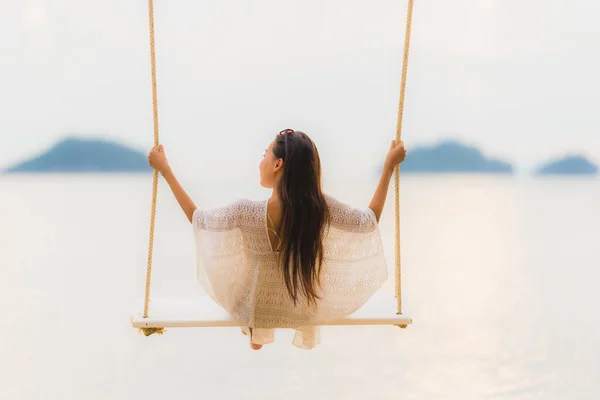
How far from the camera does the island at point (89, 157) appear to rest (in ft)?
59.3

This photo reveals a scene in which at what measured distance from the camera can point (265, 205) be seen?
161cm

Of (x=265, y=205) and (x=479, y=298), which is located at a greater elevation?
(x=265, y=205)

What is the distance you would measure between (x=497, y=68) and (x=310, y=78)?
5753 mm

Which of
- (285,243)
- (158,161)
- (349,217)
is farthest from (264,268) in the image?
(158,161)

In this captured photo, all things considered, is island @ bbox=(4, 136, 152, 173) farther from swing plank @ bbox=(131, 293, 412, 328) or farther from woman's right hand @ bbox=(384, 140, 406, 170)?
woman's right hand @ bbox=(384, 140, 406, 170)

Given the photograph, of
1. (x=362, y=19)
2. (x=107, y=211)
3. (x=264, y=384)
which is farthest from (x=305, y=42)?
(x=264, y=384)

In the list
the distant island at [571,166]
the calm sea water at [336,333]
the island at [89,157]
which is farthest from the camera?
the island at [89,157]

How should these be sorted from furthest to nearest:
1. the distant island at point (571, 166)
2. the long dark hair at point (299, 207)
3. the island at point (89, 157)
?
the island at point (89, 157) → the distant island at point (571, 166) → the long dark hair at point (299, 207)

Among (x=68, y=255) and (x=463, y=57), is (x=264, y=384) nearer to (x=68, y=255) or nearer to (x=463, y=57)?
(x=68, y=255)

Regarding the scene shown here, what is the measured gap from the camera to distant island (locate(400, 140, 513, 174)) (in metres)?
18.2

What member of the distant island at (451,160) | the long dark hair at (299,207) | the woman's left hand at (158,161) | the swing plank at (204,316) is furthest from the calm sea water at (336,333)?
the distant island at (451,160)

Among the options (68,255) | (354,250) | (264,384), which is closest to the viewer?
(354,250)

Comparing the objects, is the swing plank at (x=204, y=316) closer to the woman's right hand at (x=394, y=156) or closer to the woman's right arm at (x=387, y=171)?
the woman's right arm at (x=387, y=171)

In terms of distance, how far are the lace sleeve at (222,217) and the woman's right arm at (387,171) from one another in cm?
33
